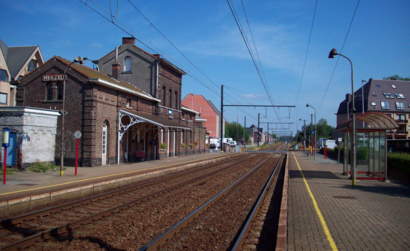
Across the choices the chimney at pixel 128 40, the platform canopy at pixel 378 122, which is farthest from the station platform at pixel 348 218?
the chimney at pixel 128 40

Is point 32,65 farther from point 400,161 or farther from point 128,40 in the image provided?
point 400,161

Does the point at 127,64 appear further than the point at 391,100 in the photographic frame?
No

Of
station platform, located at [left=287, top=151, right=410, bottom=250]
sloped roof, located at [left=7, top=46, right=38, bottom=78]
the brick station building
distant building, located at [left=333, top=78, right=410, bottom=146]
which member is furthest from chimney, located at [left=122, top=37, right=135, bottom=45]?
distant building, located at [left=333, top=78, right=410, bottom=146]

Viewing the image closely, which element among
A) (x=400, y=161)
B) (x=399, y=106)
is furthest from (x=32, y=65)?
(x=399, y=106)

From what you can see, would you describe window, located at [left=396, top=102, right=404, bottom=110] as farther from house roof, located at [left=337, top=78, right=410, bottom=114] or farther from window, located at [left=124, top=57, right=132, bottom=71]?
window, located at [left=124, top=57, right=132, bottom=71]

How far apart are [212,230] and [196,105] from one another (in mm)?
72923

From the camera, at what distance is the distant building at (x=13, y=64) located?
40.6 metres

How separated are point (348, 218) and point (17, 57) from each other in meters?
52.7

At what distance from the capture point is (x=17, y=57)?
4806cm

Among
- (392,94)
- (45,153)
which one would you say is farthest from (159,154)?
(392,94)

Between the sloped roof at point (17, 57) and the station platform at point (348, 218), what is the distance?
1807 inches

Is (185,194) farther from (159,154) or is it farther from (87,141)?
(159,154)

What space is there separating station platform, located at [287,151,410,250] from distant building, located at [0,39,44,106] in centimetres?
4031

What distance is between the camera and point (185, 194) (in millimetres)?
12078
